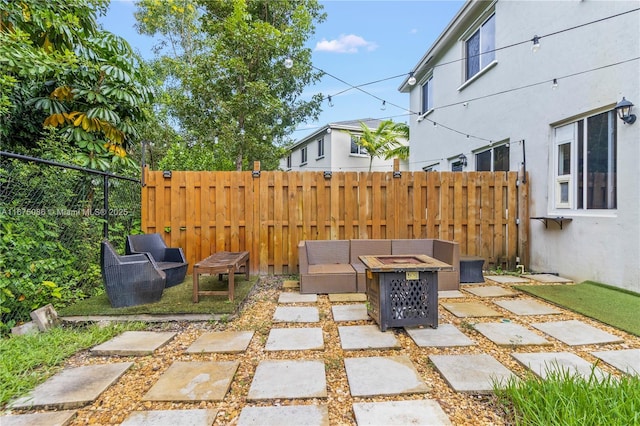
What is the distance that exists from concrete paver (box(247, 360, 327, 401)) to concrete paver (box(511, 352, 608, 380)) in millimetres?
1549

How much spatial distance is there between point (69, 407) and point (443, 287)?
170 inches

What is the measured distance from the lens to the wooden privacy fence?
533cm

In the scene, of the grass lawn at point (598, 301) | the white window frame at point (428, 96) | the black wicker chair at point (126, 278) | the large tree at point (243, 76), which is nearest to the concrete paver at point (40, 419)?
the black wicker chair at point (126, 278)

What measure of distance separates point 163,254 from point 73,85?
8.71ft

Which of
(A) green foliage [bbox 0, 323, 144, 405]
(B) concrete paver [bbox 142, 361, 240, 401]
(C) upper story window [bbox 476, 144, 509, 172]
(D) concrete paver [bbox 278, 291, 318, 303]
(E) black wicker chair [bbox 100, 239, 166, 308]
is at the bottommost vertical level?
(D) concrete paver [bbox 278, 291, 318, 303]

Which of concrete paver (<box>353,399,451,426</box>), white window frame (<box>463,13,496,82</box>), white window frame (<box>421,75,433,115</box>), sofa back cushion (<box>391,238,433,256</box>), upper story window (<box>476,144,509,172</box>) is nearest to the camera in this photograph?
concrete paver (<box>353,399,451,426</box>)

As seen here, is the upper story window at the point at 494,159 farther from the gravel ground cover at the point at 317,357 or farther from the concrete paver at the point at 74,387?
the concrete paver at the point at 74,387

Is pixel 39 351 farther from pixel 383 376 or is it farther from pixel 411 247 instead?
pixel 411 247

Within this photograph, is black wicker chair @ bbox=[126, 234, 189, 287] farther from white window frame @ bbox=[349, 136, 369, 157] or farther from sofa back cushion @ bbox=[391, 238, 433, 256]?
white window frame @ bbox=[349, 136, 369, 157]

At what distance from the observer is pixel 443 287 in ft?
15.3

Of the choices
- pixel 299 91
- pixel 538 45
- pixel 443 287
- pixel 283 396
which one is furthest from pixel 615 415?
pixel 299 91

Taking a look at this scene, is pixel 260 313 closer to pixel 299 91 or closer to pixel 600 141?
pixel 600 141

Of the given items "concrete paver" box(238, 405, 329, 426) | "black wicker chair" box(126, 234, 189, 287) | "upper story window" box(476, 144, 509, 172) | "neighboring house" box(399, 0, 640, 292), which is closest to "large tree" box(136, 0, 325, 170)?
"black wicker chair" box(126, 234, 189, 287)

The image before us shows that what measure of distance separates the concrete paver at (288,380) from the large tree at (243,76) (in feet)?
23.5
